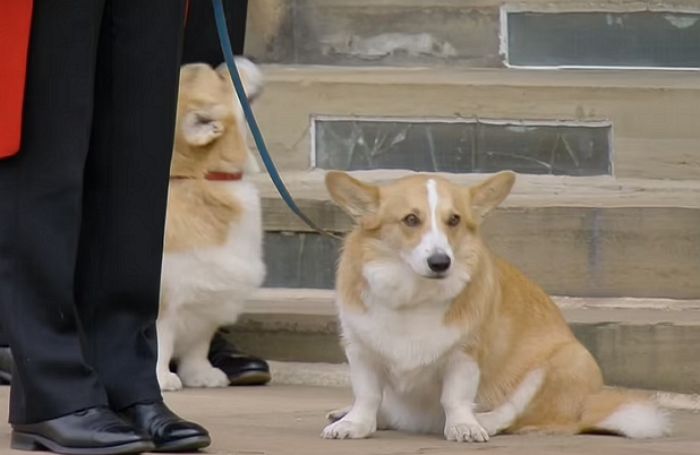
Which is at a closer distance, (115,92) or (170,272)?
(115,92)

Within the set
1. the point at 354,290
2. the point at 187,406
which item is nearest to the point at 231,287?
the point at 187,406

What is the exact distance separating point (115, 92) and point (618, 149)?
2.53m

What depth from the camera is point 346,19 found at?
6129 mm

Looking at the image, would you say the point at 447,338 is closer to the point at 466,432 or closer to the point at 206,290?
the point at 466,432

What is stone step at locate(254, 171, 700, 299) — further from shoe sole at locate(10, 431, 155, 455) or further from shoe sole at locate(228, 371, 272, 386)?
shoe sole at locate(10, 431, 155, 455)

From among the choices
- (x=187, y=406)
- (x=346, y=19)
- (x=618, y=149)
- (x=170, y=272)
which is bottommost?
(x=187, y=406)

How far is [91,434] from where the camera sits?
10.5 ft

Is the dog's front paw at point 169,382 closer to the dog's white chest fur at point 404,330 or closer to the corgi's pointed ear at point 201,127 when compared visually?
the corgi's pointed ear at point 201,127

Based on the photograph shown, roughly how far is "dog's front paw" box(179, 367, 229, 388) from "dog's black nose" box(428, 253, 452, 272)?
1.33 m

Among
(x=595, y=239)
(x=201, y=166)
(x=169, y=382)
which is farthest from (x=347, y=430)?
(x=595, y=239)

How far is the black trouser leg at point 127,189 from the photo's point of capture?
326 centimetres

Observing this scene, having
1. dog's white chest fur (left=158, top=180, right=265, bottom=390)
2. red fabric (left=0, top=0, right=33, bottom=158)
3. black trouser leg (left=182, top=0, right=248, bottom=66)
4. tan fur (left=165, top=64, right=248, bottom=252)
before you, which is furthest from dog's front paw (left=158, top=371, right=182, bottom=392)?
red fabric (left=0, top=0, right=33, bottom=158)

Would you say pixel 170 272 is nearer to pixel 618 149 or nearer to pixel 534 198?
pixel 534 198

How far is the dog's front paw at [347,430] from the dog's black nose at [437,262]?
1.30ft
